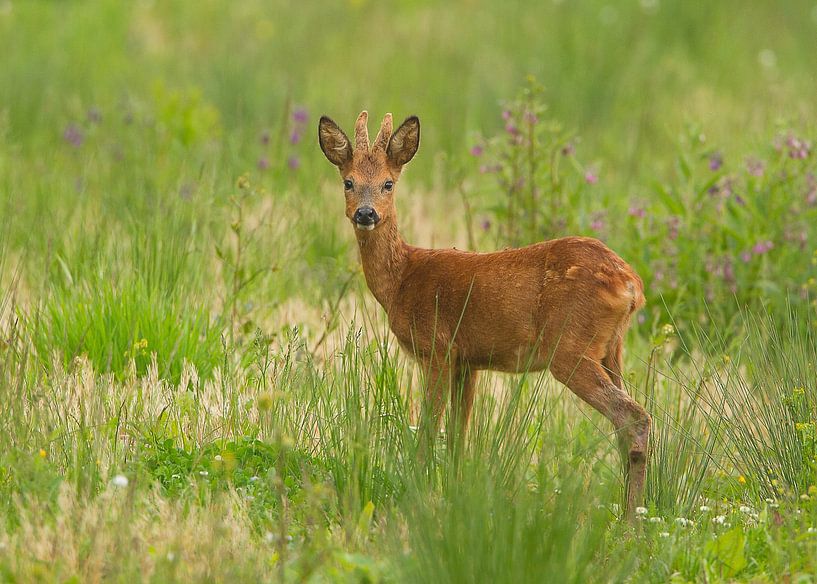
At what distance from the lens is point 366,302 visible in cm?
761

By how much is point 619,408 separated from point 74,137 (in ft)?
20.5

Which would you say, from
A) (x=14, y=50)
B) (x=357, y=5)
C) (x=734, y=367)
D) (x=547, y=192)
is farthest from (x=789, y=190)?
(x=357, y=5)

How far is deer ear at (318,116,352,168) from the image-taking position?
576 centimetres

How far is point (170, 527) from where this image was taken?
429 centimetres

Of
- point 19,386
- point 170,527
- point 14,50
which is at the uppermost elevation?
point 14,50

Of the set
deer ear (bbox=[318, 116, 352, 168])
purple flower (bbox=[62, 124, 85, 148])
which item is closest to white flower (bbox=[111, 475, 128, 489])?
deer ear (bbox=[318, 116, 352, 168])

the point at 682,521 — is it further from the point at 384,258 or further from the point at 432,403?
the point at 384,258

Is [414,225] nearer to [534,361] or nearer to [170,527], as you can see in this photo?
[534,361]

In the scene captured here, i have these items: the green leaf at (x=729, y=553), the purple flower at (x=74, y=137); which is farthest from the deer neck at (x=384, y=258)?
the purple flower at (x=74, y=137)

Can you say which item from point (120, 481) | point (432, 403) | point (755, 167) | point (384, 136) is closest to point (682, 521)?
point (432, 403)

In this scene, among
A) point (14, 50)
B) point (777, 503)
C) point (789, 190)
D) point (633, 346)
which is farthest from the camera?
point (14, 50)

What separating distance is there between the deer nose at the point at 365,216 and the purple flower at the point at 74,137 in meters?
5.09

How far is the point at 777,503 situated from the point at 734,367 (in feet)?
2.63

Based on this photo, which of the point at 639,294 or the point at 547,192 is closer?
the point at 639,294
